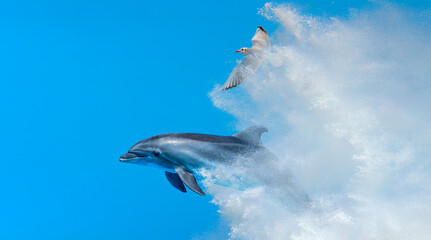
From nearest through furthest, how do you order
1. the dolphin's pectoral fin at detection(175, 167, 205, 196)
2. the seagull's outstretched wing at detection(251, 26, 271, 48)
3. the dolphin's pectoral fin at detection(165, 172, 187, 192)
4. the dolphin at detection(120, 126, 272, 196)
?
the dolphin's pectoral fin at detection(175, 167, 205, 196) → the dolphin at detection(120, 126, 272, 196) → the dolphin's pectoral fin at detection(165, 172, 187, 192) → the seagull's outstretched wing at detection(251, 26, 271, 48)

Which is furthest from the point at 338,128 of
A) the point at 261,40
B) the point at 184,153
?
the point at 184,153

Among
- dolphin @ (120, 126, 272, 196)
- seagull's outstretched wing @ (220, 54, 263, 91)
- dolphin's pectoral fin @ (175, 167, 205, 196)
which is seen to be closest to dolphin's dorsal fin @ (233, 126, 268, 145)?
dolphin @ (120, 126, 272, 196)

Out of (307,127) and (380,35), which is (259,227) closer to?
(307,127)

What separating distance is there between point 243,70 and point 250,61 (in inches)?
11.2

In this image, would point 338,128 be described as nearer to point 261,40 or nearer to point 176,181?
point 261,40

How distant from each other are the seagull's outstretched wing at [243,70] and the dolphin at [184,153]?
99cm

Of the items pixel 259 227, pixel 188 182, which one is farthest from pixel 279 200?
pixel 188 182

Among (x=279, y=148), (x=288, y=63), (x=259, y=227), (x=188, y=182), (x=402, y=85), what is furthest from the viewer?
(x=402, y=85)

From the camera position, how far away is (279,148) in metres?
8.13

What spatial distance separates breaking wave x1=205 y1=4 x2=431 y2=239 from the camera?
651cm

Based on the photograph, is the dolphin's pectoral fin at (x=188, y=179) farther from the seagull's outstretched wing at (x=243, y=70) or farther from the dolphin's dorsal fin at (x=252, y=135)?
the seagull's outstretched wing at (x=243, y=70)

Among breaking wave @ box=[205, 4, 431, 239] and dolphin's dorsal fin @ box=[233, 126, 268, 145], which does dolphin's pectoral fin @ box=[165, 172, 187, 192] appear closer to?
breaking wave @ box=[205, 4, 431, 239]

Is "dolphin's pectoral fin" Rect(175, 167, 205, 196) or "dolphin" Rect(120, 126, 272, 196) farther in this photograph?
"dolphin" Rect(120, 126, 272, 196)

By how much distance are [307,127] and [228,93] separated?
191cm
